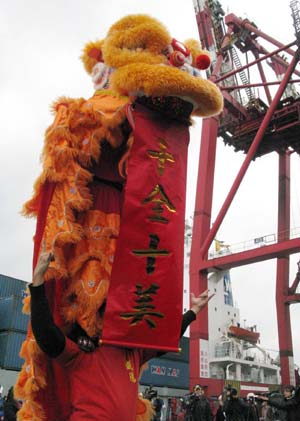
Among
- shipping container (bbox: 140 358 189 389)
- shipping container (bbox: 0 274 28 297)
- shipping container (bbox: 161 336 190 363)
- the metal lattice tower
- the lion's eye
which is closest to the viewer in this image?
the lion's eye

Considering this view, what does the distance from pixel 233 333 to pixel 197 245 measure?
38.7 ft

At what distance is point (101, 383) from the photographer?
5.56 feet

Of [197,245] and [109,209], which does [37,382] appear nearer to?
[109,209]

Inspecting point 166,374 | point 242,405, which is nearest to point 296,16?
point 242,405

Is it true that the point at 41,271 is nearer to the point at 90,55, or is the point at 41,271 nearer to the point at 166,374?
the point at 90,55

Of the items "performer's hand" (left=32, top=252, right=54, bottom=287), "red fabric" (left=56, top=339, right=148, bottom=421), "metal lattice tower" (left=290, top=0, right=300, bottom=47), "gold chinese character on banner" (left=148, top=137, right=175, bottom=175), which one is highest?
"metal lattice tower" (left=290, top=0, right=300, bottom=47)

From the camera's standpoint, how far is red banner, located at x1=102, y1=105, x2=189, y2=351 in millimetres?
1771

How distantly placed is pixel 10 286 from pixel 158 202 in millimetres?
17218

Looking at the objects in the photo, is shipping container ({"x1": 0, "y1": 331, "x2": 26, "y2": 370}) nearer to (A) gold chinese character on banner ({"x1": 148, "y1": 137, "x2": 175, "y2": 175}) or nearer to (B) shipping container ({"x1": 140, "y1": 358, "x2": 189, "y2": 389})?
(B) shipping container ({"x1": 140, "y1": 358, "x2": 189, "y2": 389})

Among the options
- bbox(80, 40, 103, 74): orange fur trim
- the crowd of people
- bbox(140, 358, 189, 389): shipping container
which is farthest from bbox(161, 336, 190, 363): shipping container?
bbox(80, 40, 103, 74): orange fur trim

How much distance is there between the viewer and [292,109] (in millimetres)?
13938

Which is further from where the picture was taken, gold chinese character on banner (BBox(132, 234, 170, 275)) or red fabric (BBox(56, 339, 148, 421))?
gold chinese character on banner (BBox(132, 234, 170, 275))

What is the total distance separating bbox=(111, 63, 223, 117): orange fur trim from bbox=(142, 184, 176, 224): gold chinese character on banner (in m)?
0.41

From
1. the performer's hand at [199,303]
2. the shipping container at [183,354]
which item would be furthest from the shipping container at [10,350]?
the performer's hand at [199,303]
